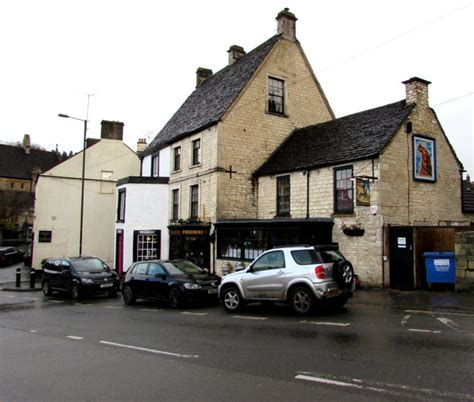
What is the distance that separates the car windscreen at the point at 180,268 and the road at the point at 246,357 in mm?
2574

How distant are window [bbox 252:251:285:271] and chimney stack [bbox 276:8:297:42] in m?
17.8

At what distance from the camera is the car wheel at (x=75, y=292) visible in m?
17.8

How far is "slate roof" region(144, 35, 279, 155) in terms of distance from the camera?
24.1 metres

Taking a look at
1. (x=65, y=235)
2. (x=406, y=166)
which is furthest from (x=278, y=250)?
(x=65, y=235)

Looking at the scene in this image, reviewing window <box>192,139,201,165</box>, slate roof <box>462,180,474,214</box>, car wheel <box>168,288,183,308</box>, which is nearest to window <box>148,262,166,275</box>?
car wheel <box>168,288,183,308</box>

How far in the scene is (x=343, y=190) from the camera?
17.8m

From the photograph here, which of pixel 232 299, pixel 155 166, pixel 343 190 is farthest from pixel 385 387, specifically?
pixel 155 166

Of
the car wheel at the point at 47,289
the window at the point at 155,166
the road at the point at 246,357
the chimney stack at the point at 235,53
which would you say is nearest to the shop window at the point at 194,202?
the window at the point at 155,166

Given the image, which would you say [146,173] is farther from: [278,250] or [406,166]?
[278,250]

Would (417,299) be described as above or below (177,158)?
below

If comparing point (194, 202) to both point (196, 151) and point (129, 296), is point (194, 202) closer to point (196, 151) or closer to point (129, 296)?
point (196, 151)

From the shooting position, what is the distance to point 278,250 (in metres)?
11.8

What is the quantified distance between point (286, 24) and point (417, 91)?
11.0 meters

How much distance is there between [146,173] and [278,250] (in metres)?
20.5
